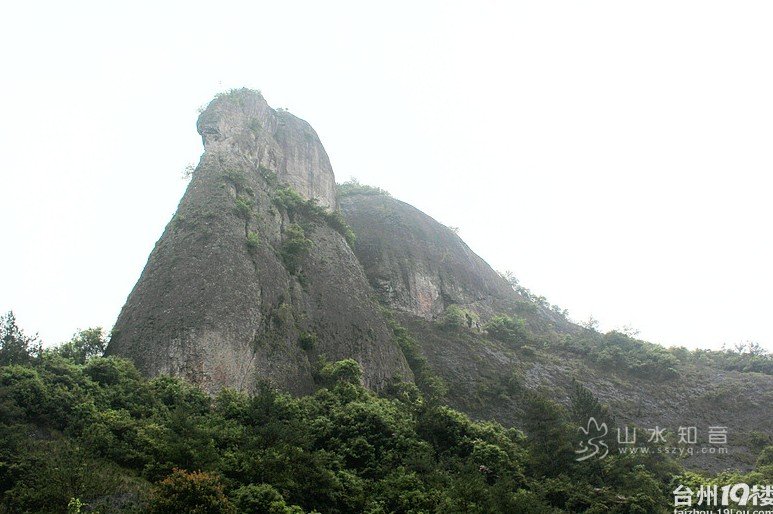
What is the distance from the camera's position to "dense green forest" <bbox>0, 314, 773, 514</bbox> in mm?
13203

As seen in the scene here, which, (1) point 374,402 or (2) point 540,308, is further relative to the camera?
(2) point 540,308

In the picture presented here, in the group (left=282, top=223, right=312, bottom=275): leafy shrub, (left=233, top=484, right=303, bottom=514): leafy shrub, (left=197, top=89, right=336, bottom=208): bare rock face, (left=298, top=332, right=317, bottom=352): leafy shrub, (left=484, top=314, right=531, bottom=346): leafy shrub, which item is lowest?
(left=233, top=484, right=303, bottom=514): leafy shrub

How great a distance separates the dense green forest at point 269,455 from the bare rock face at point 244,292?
202cm

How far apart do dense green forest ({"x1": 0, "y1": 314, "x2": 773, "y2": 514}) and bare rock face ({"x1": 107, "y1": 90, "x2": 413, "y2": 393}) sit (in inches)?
79.5

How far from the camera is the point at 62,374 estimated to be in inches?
770

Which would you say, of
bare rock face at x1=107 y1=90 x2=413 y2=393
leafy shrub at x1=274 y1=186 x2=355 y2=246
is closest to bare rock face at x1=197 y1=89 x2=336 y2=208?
bare rock face at x1=107 y1=90 x2=413 y2=393

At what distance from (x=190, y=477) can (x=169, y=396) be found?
857 cm

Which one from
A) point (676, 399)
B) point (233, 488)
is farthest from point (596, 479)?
point (676, 399)

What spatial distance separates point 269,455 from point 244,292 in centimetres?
1242

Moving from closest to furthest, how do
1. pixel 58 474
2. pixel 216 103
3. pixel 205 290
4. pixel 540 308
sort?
pixel 58 474 < pixel 205 290 < pixel 216 103 < pixel 540 308

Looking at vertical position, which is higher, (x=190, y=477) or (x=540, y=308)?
(x=540, y=308)

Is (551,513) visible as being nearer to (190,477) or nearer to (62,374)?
(190,477)

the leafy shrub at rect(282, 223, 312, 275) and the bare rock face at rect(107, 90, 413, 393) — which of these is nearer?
the bare rock face at rect(107, 90, 413, 393)

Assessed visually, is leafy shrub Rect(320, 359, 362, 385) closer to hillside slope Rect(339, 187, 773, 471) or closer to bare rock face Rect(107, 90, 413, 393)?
bare rock face Rect(107, 90, 413, 393)
